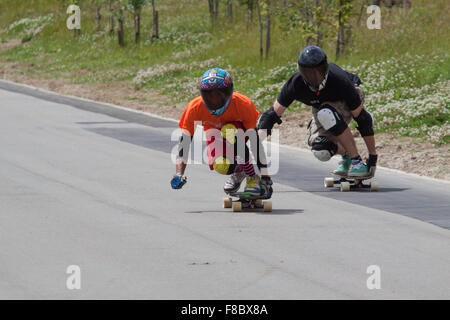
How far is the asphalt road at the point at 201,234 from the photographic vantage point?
22.3 feet

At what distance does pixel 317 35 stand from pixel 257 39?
5077mm

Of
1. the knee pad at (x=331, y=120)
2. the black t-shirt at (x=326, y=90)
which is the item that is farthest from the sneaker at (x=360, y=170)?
the black t-shirt at (x=326, y=90)

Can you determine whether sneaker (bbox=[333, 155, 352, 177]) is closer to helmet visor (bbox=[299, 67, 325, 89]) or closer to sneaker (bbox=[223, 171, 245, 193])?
helmet visor (bbox=[299, 67, 325, 89])

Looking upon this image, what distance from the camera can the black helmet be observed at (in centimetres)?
1095

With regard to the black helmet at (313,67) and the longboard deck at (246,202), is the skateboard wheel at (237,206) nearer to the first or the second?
the longboard deck at (246,202)

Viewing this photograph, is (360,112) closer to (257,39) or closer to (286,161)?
(286,161)

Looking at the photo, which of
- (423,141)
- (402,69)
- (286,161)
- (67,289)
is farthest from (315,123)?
(402,69)

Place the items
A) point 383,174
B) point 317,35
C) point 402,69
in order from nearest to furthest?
1. point 383,174
2. point 402,69
3. point 317,35

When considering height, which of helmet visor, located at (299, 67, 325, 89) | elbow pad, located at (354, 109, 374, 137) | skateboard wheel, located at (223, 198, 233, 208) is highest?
helmet visor, located at (299, 67, 325, 89)

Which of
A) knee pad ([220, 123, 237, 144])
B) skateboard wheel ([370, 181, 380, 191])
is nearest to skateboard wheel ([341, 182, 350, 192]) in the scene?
skateboard wheel ([370, 181, 380, 191])

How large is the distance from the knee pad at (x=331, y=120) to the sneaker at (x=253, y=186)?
1.48 metres

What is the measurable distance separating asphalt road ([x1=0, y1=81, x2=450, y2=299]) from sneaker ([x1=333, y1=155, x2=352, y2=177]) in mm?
343

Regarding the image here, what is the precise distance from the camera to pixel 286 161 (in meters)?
14.8

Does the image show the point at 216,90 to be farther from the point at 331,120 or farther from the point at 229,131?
the point at 331,120
